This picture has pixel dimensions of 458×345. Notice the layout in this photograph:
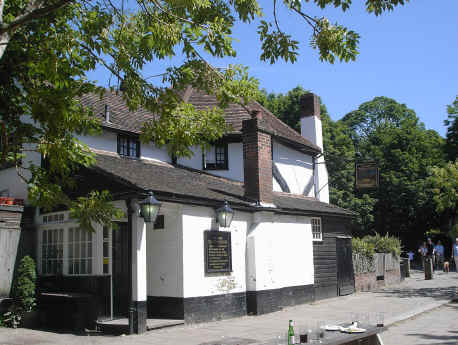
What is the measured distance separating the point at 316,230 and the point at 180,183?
6147 mm

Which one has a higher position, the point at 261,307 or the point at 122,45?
the point at 122,45

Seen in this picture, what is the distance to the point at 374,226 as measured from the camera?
129 ft

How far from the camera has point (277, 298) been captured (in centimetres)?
1436

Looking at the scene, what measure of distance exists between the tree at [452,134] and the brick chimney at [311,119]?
61.6 ft

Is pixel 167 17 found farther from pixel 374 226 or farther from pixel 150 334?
pixel 374 226

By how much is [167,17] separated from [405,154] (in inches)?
1329

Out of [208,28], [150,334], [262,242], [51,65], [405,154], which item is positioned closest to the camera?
[51,65]

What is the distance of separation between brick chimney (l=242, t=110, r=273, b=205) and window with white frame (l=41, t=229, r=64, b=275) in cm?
534

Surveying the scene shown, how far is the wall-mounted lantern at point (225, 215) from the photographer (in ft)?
40.6

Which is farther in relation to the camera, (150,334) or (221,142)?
(221,142)

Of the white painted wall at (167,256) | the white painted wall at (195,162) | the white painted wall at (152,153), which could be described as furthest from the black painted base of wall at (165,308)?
the white painted wall at (195,162)

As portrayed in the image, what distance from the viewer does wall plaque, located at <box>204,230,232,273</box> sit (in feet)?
40.6

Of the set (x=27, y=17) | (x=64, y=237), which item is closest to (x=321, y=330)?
(x=27, y=17)

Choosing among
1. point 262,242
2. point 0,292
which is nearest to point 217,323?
point 262,242
